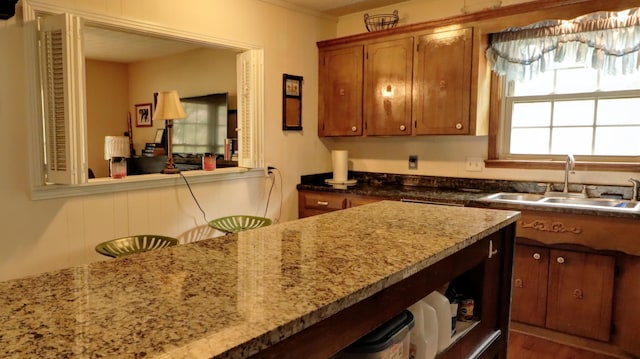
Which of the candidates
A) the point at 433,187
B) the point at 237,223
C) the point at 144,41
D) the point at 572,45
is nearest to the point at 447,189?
the point at 433,187

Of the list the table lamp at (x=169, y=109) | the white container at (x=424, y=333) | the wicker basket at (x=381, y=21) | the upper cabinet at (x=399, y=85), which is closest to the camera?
the white container at (x=424, y=333)

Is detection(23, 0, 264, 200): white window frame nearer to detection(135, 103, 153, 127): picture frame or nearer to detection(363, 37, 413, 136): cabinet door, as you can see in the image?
detection(363, 37, 413, 136): cabinet door

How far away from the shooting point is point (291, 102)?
3.77 meters

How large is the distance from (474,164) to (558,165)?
0.60 m

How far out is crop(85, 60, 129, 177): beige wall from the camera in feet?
22.4

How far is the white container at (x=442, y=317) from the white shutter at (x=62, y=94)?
A: 1.92 metres

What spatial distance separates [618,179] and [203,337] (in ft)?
10.1

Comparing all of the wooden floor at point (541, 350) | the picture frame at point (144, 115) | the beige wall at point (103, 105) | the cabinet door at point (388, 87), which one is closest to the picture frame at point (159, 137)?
the picture frame at point (144, 115)

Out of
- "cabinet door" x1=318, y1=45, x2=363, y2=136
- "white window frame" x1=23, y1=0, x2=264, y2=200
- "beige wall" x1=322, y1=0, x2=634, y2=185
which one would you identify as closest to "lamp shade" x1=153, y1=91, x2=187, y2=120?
"white window frame" x1=23, y1=0, x2=264, y2=200

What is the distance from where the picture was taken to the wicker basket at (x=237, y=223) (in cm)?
291

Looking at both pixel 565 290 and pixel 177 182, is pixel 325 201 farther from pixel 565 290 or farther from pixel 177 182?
pixel 565 290

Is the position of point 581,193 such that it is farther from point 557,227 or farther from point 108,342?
point 108,342

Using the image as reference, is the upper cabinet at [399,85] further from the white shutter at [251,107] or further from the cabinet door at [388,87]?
the white shutter at [251,107]

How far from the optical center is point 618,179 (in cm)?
290
